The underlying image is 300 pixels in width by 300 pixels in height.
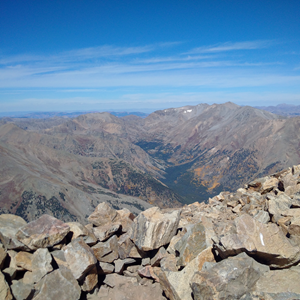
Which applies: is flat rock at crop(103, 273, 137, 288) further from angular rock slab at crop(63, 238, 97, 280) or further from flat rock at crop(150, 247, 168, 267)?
angular rock slab at crop(63, 238, 97, 280)

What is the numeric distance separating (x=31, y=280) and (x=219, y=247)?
34.2 ft

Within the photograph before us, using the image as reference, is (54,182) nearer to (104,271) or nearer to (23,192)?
(23,192)

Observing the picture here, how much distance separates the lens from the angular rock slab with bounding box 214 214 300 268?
11148 millimetres

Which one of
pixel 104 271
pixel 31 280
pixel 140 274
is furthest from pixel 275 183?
pixel 31 280

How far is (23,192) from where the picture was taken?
13750 cm

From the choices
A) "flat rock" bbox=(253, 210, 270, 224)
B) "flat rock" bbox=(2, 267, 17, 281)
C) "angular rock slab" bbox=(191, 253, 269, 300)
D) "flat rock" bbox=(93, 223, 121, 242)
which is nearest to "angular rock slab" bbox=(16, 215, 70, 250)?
"flat rock" bbox=(2, 267, 17, 281)

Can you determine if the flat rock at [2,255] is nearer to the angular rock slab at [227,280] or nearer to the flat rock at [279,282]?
the angular rock slab at [227,280]

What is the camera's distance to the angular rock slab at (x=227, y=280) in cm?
980

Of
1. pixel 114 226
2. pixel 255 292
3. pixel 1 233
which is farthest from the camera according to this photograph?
pixel 114 226

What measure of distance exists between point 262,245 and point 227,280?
9.67 ft

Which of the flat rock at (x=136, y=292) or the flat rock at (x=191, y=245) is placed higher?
the flat rock at (x=191, y=245)

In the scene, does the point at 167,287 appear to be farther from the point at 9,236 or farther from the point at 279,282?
the point at 9,236

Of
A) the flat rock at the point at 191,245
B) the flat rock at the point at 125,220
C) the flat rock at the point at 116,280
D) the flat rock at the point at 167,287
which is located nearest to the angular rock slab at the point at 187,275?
the flat rock at the point at 167,287

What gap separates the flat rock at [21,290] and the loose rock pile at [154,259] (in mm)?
45
